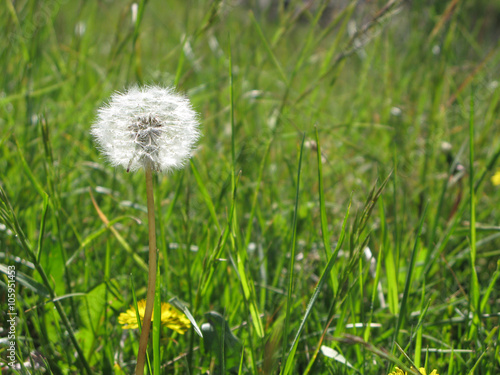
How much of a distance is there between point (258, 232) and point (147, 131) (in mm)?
704

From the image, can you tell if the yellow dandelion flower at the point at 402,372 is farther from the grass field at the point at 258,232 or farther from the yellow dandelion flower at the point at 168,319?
the yellow dandelion flower at the point at 168,319

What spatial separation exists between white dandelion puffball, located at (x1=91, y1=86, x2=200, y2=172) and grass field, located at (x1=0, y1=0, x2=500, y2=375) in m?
0.13

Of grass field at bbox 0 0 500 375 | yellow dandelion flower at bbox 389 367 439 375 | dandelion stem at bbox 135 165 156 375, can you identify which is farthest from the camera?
grass field at bbox 0 0 500 375

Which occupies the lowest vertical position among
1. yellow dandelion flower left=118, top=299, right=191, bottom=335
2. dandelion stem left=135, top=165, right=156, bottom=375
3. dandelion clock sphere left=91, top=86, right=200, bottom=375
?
yellow dandelion flower left=118, top=299, right=191, bottom=335

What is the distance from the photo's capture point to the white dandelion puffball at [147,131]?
2.52ft

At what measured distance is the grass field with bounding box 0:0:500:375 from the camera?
94 centimetres

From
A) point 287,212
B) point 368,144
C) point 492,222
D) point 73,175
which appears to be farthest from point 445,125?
point 73,175

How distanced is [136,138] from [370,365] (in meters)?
0.73

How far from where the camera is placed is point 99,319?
3.57 ft

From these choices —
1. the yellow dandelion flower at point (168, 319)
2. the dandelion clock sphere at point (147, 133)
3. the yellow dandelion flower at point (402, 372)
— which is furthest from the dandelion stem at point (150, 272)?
the yellow dandelion flower at point (402, 372)

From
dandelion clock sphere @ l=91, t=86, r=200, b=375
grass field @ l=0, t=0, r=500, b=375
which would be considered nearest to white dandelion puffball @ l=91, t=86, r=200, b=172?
dandelion clock sphere @ l=91, t=86, r=200, b=375

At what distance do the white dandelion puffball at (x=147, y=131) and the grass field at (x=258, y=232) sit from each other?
5.1 inches

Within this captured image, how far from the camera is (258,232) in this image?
4.59ft

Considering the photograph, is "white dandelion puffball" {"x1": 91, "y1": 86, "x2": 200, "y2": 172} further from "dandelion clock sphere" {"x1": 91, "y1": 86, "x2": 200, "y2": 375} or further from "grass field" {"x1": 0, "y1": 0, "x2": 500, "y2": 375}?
"grass field" {"x1": 0, "y1": 0, "x2": 500, "y2": 375}
